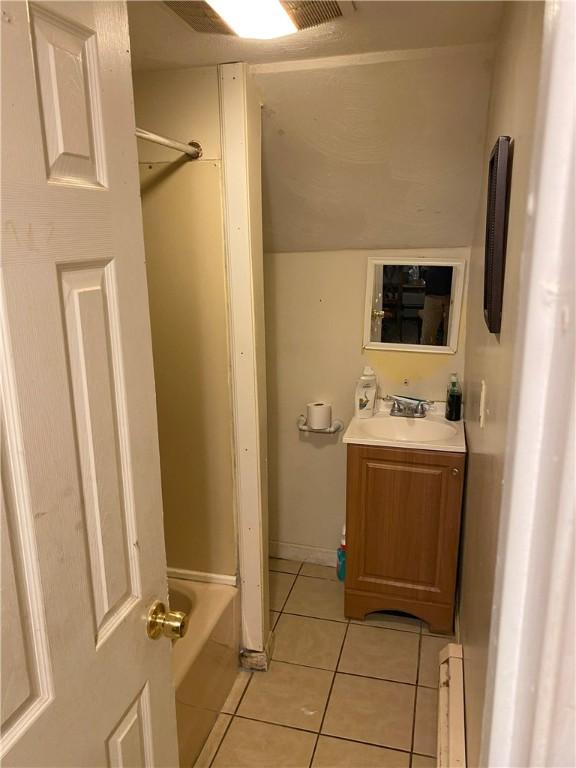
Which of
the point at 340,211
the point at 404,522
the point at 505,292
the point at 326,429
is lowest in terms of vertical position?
the point at 404,522

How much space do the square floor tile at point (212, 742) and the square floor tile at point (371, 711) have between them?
0.34 metres

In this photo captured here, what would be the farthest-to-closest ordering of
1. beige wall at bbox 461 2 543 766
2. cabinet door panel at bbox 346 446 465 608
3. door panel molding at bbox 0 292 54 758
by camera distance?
1. cabinet door panel at bbox 346 446 465 608
2. beige wall at bbox 461 2 543 766
3. door panel molding at bbox 0 292 54 758

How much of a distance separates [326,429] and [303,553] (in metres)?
0.71

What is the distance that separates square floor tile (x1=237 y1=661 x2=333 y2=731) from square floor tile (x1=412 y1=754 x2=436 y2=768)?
12.6 inches

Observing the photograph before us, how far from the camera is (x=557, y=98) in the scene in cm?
38

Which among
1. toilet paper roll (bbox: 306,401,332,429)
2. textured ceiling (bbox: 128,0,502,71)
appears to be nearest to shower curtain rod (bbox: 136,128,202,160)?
textured ceiling (bbox: 128,0,502,71)

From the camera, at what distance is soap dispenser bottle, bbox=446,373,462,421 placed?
2.36m

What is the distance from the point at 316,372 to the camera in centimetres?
265

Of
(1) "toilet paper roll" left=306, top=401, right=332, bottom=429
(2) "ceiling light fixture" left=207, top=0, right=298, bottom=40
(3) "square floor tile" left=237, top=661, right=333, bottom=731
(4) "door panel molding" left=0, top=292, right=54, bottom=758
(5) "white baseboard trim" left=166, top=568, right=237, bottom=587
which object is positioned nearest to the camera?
(4) "door panel molding" left=0, top=292, right=54, bottom=758

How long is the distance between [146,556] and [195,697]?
1.04m

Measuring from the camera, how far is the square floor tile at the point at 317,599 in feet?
8.09

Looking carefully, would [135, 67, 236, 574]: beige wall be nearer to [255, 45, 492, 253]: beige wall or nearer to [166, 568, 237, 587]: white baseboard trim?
[166, 568, 237, 587]: white baseboard trim

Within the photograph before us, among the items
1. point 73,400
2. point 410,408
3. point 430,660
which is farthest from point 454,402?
point 73,400

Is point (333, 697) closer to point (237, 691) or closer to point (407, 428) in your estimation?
point (237, 691)
